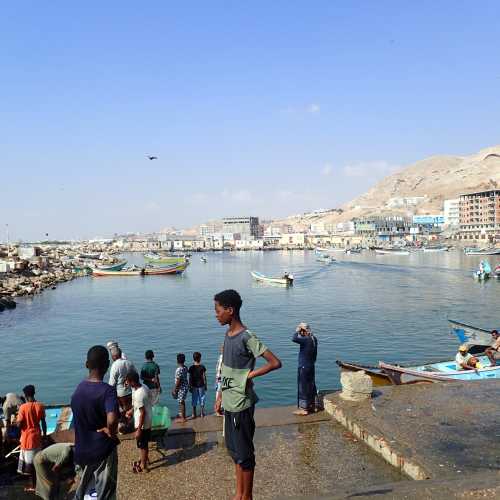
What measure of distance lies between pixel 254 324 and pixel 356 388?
73.6 feet

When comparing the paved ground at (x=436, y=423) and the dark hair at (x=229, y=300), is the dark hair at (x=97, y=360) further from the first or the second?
the paved ground at (x=436, y=423)

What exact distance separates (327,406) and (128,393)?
3517mm

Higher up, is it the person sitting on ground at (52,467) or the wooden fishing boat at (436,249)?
the person sitting on ground at (52,467)

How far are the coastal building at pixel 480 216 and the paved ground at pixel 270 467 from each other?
143 meters

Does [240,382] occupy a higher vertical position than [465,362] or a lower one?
higher

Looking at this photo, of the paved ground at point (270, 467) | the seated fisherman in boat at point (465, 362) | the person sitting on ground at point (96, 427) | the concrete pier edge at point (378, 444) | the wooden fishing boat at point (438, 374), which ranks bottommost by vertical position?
the wooden fishing boat at point (438, 374)

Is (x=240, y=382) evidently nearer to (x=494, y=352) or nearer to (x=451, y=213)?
(x=494, y=352)

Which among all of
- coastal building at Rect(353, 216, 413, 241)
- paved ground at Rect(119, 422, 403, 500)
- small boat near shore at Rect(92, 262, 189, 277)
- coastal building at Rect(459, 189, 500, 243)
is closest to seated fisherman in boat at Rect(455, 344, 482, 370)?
paved ground at Rect(119, 422, 403, 500)

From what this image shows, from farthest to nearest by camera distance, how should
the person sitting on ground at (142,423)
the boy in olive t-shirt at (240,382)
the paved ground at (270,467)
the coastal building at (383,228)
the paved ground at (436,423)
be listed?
the coastal building at (383,228) < the person sitting on ground at (142,423) < the paved ground at (436,423) < the paved ground at (270,467) < the boy in olive t-shirt at (240,382)

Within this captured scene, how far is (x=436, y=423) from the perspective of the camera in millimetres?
7441

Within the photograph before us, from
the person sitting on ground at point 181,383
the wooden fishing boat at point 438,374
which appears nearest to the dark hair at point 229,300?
the person sitting on ground at point 181,383

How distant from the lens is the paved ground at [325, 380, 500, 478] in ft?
20.1

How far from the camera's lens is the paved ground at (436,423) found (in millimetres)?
6117

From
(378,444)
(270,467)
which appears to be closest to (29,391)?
(270,467)
